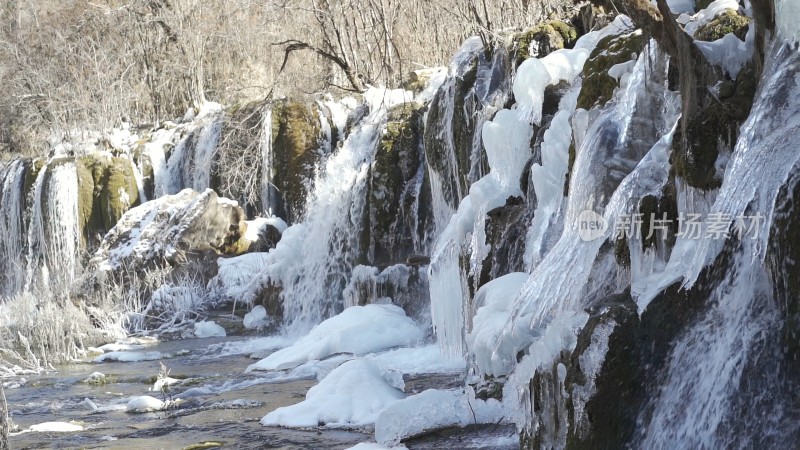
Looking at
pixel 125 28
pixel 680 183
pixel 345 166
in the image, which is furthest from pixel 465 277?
pixel 125 28

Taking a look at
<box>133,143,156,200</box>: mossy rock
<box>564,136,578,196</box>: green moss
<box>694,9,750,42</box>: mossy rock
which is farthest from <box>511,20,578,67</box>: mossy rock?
<box>133,143,156,200</box>: mossy rock

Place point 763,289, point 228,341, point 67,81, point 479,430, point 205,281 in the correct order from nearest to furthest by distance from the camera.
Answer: point 763,289 → point 479,430 → point 228,341 → point 205,281 → point 67,81

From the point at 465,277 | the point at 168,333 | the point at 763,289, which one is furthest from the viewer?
the point at 168,333

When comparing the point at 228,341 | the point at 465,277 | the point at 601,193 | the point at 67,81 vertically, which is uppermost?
the point at 67,81

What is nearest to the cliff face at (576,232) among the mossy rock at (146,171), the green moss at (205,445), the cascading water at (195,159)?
the green moss at (205,445)

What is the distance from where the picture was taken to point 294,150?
16.8 metres

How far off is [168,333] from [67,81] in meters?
11.9

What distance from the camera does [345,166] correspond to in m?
14.3

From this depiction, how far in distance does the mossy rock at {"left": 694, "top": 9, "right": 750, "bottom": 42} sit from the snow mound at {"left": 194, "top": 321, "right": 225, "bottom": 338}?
850cm

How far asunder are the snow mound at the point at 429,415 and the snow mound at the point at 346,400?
65 cm

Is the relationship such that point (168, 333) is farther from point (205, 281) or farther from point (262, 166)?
point (262, 166)

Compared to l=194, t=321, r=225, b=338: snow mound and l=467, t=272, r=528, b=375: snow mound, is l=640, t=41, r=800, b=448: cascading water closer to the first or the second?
l=467, t=272, r=528, b=375: snow mound

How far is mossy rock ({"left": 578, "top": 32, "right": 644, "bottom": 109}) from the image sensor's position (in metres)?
7.25

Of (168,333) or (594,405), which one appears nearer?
(594,405)
